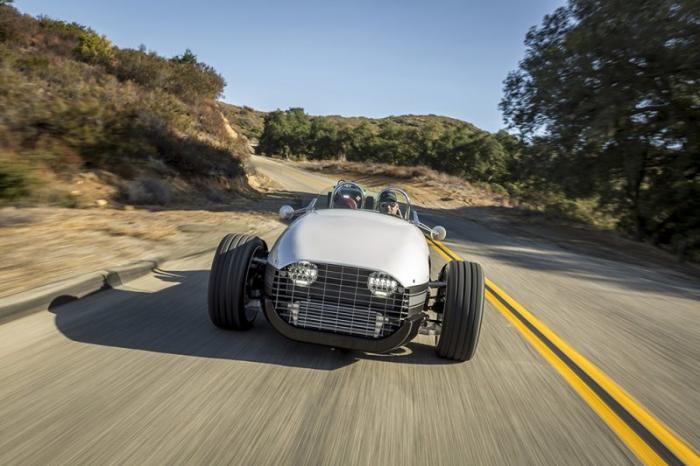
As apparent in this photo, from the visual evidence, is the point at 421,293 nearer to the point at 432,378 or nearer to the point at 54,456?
the point at 432,378

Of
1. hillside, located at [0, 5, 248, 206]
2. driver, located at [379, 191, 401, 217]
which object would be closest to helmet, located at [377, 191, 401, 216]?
driver, located at [379, 191, 401, 217]

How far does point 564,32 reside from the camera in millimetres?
20000

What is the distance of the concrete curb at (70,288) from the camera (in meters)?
4.42

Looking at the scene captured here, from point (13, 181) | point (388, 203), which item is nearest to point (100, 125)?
point (13, 181)

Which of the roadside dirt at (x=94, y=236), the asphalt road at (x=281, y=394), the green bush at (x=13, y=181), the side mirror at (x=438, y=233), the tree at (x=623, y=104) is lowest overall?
the roadside dirt at (x=94, y=236)

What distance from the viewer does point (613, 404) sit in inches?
145

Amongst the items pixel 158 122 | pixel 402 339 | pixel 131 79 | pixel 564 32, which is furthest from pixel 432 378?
pixel 131 79

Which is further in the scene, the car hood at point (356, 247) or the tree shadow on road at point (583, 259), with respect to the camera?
the tree shadow on road at point (583, 259)

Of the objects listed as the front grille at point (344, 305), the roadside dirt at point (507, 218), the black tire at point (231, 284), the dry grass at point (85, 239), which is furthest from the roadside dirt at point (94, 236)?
the roadside dirt at point (507, 218)

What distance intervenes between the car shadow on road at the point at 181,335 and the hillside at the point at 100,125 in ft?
19.4

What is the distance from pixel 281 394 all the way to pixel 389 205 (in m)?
3.18

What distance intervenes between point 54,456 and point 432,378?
8.30ft

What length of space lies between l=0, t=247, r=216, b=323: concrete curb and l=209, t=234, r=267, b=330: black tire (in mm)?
1704

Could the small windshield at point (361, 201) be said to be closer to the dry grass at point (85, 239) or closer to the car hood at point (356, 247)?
the car hood at point (356, 247)
